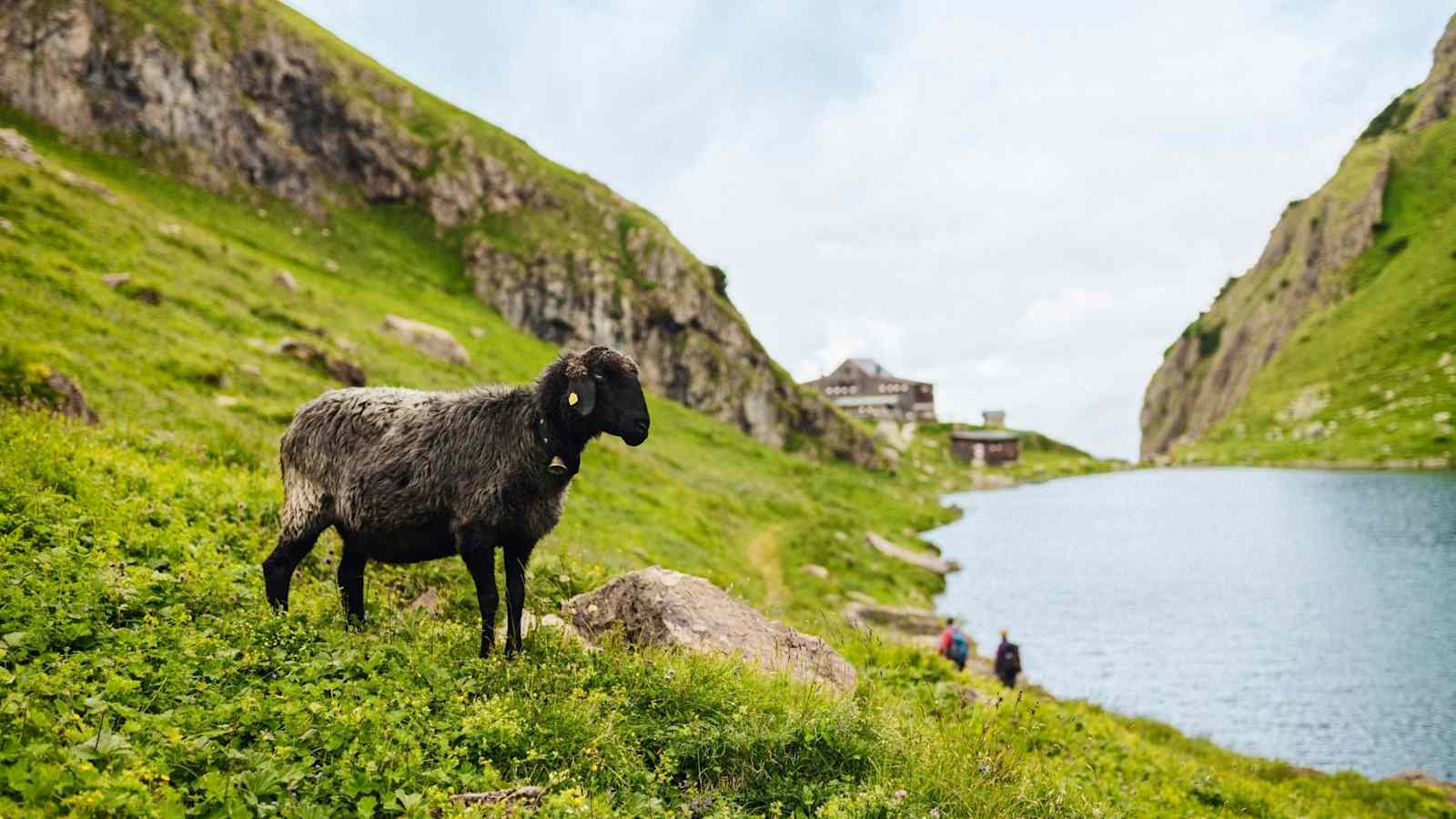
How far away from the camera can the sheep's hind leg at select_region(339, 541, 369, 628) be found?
29.9 feet

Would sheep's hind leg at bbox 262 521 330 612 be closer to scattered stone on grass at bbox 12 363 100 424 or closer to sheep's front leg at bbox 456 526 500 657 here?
sheep's front leg at bbox 456 526 500 657

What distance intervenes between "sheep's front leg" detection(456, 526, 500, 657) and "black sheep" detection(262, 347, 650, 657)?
0.01 metres

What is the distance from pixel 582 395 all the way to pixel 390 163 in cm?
7954

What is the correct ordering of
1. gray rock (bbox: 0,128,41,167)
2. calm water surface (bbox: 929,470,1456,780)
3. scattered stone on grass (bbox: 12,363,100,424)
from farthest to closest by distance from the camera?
gray rock (bbox: 0,128,41,167), calm water surface (bbox: 929,470,1456,780), scattered stone on grass (bbox: 12,363,100,424)

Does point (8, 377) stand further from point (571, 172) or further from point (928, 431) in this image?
point (928, 431)

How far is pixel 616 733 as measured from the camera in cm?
712

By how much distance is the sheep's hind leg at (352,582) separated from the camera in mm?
9109

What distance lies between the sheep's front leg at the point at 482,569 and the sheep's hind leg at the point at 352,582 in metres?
1.57

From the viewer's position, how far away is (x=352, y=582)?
926 cm

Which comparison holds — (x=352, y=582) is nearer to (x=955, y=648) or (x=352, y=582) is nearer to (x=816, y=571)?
(x=955, y=648)

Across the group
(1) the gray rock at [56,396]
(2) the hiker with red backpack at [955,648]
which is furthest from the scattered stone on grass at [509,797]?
(2) the hiker with red backpack at [955,648]

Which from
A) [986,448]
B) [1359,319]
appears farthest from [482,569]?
[1359,319]

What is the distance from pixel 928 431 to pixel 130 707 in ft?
531

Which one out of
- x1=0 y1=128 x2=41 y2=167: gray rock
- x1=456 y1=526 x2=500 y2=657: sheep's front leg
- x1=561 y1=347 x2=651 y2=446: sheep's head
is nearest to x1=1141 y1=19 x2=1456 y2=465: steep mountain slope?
x1=561 y1=347 x2=651 y2=446: sheep's head
